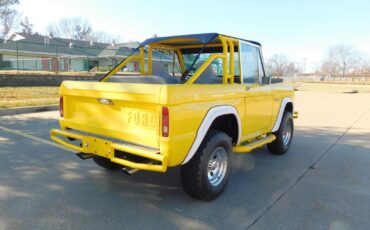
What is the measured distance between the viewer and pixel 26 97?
13641 millimetres

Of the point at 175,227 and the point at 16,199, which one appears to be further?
the point at 16,199

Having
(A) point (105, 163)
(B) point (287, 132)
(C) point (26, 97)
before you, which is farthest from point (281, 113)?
(C) point (26, 97)

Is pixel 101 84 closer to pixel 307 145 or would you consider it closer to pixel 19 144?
pixel 19 144

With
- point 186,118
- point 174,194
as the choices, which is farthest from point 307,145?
point 186,118

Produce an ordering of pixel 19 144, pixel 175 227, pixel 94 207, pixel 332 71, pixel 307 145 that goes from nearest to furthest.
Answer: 1. pixel 175 227
2. pixel 94 207
3. pixel 19 144
4. pixel 307 145
5. pixel 332 71

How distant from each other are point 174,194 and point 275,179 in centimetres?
168

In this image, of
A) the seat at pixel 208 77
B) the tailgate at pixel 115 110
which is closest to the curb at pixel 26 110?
the tailgate at pixel 115 110

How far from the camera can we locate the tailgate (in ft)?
11.2

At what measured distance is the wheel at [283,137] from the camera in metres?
6.07

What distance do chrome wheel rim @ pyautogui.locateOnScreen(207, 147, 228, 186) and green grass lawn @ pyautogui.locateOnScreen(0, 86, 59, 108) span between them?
9.23 meters

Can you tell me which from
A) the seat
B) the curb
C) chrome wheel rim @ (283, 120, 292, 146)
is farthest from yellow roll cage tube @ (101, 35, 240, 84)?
the curb

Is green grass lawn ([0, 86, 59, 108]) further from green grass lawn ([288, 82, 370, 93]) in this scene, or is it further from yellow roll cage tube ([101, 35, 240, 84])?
green grass lawn ([288, 82, 370, 93])

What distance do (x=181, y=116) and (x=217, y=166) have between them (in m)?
1.15

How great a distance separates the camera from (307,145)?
7211 mm
